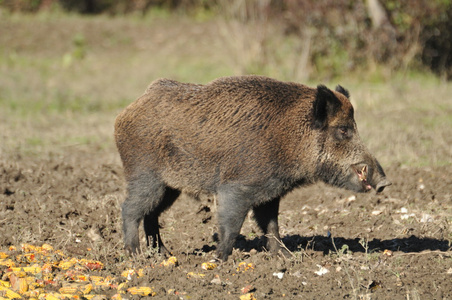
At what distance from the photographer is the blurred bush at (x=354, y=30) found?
14.7 metres

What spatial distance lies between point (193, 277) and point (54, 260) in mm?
1178

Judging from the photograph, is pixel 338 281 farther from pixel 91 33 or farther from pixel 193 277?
pixel 91 33

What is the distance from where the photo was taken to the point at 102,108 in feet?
45.3

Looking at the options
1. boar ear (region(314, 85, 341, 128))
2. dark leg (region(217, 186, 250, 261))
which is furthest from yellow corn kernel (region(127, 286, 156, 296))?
boar ear (region(314, 85, 341, 128))

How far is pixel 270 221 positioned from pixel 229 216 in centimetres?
58

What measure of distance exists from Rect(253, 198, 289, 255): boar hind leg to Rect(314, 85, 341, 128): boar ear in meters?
0.85

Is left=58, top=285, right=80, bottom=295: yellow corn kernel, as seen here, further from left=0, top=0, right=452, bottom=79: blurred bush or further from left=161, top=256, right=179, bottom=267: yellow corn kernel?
left=0, top=0, right=452, bottom=79: blurred bush

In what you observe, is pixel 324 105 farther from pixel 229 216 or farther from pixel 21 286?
pixel 21 286

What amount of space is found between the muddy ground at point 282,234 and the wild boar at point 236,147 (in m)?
0.43

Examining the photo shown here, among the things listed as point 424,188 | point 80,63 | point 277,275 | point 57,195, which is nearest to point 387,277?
point 277,275

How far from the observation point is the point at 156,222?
5.79 meters

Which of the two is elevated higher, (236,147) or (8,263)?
(236,147)

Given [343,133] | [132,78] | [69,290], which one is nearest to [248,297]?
[69,290]

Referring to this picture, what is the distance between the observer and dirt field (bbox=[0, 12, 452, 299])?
15.6 feet
